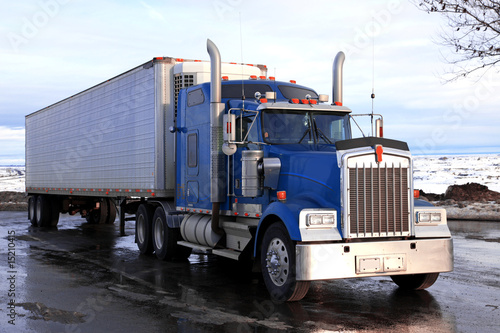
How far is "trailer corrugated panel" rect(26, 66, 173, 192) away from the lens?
42.3ft

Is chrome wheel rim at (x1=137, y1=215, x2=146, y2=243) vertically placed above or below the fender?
below

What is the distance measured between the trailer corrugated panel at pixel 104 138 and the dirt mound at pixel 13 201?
11493 mm

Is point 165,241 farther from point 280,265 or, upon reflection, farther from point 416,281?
point 416,281

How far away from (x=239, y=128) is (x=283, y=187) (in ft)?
5.04

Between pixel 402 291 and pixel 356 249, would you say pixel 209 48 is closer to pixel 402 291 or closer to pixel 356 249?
pixel 356 249

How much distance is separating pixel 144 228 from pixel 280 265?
6306 millimetres

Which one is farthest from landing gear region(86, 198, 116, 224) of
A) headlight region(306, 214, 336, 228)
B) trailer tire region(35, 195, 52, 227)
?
headlight region(306, 214, 336, 228)

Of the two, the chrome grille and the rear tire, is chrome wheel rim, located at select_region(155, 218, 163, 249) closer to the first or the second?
the chrome grille

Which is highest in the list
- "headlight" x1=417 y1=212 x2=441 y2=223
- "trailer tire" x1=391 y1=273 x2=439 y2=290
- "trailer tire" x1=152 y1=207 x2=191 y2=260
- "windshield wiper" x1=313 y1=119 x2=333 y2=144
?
"windshield wiper" x1=313 y1=119 x2=333 y2=144

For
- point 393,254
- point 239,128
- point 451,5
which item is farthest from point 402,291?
point 451,5

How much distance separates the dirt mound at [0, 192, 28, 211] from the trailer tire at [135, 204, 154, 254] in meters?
20.5

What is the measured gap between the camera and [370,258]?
7.51 m

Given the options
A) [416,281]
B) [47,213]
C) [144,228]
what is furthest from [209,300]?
[47,213]

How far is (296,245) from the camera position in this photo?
739cm
